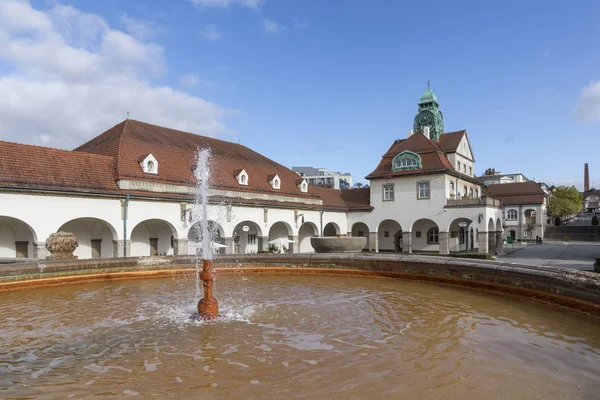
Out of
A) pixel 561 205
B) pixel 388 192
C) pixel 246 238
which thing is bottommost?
pixel 246 238

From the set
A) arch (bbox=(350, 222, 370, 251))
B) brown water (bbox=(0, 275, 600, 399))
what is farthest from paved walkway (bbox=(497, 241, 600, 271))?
brown water (bbox=(0, 275, 600, 399))

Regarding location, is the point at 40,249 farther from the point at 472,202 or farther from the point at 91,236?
the point at 472,202

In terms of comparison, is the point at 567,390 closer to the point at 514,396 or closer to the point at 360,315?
the point at 514,396

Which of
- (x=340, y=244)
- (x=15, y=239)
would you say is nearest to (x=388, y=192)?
(x=340, y=244)

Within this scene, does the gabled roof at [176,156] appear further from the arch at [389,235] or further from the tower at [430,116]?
the tower at [430,116]

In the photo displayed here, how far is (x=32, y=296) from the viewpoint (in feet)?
29.8

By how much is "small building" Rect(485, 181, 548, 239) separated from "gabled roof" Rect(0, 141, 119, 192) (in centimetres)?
5392

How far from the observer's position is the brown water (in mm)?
4133

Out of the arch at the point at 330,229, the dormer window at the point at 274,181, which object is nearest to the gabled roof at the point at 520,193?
the arch at the point at 330,229

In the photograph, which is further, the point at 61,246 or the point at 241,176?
the point at 241,176

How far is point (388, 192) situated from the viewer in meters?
36.0

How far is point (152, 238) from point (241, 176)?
7.44 metres

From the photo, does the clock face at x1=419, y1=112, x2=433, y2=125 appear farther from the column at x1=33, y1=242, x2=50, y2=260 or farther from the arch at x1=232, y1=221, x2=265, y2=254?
the column at x1=33, y1=242, x2=50, y2=260

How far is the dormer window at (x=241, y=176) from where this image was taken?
28380 millimetres
